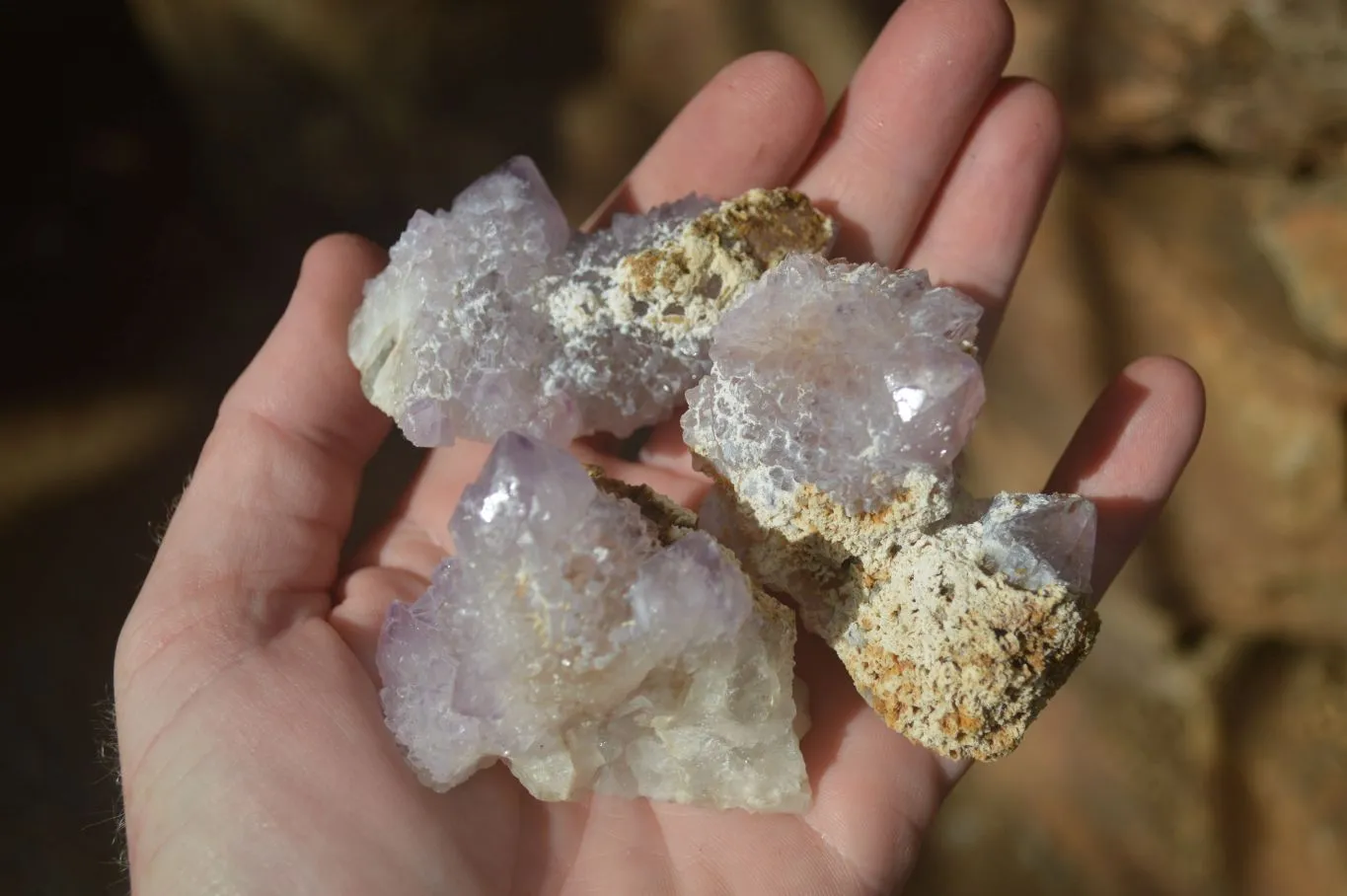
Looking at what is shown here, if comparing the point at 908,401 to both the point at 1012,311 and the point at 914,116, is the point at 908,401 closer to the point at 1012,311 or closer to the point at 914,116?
the point at 914,116

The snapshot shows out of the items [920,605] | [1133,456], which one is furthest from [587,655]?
[1133,456]

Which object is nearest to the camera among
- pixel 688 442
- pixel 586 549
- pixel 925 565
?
pixel 586 549

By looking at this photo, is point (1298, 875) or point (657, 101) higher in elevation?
point (657, 101)

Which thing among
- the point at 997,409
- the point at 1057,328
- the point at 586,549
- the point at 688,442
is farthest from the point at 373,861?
the point at 1057,328

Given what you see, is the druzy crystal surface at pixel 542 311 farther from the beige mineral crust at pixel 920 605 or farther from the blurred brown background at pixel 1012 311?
the blurred brown background at pixel 1012 311

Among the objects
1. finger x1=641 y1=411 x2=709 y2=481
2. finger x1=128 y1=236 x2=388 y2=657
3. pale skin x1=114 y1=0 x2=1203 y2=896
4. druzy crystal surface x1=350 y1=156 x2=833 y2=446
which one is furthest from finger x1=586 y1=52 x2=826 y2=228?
finger x1=128 y1=236 x2=388 y2=657

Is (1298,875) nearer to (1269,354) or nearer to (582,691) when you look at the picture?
(1269,354)

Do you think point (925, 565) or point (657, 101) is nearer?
point (925, 565)
